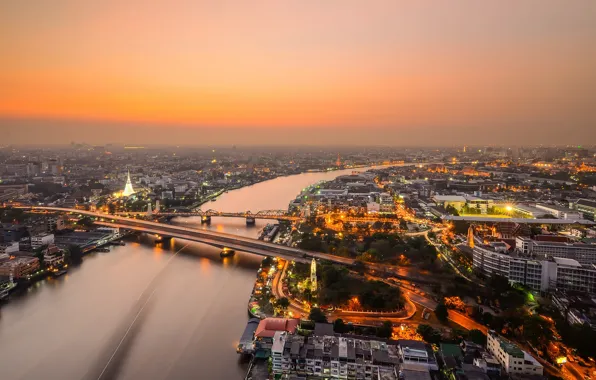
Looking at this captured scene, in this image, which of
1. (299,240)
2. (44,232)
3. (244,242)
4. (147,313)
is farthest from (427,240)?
Result: (44,232)

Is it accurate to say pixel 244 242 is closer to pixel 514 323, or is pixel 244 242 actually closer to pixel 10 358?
pixel 10 358

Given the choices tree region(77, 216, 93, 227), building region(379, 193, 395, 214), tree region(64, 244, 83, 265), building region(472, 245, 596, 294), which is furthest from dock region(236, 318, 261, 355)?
building region(379, 193, 395, 214)

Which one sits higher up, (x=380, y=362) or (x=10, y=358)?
(x=380, y=362)

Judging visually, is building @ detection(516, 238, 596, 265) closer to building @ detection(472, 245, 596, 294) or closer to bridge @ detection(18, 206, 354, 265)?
building @ detection(472, 245, 596, 294)

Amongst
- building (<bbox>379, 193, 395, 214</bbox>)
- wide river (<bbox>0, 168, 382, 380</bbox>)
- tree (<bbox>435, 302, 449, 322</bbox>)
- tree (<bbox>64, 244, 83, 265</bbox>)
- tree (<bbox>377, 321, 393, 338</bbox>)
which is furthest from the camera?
building (<bbox>379, 193, 395, 214</bbox>)

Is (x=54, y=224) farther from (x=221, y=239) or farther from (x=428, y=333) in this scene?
(x=428, y=333)

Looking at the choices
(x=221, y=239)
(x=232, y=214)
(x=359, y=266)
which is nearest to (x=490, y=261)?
(x=359, y=266)

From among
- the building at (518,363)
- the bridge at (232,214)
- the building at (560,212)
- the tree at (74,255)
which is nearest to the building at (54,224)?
the tree at (74,255)
